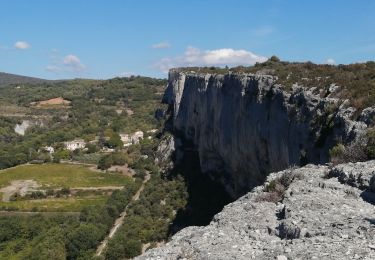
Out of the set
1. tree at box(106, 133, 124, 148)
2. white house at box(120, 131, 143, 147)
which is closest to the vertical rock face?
tree at box(106, 133, 124, 148)

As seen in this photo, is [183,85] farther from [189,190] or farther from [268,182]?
[268,182]

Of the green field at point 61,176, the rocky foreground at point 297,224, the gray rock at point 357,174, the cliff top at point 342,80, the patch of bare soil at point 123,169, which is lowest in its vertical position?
the green field at point 61,176

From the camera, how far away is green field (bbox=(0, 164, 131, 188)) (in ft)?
278

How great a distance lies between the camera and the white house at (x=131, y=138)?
120 metres

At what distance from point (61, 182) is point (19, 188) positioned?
6.95 meters

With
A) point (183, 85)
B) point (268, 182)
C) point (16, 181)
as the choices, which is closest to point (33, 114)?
point (16, 181)

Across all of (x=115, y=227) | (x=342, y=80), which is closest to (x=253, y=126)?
(x=342, y=80)

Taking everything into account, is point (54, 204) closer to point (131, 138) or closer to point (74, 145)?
point (74, 145)

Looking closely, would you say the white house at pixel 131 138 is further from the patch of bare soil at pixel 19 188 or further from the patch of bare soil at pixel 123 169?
the patch of bare soil at pixel 19 188

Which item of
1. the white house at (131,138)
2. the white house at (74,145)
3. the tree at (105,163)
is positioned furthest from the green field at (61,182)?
the white house at (131,138)

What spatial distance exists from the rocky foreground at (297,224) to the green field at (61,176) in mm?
66165

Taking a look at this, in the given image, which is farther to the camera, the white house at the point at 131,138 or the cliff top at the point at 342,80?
the white house at the point at 131,138

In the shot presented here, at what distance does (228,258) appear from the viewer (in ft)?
40.1

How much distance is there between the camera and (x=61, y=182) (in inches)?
3383
